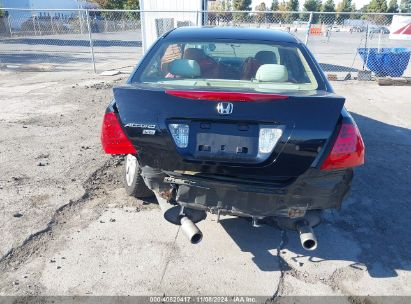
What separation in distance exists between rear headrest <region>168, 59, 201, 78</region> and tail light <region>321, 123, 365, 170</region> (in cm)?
140

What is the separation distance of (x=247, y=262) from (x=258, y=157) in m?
1.03

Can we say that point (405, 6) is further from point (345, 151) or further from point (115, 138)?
point (115, 138)

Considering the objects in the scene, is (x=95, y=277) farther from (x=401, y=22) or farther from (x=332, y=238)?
(x=401, y=22)

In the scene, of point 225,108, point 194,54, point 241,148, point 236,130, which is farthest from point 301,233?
point 194,54

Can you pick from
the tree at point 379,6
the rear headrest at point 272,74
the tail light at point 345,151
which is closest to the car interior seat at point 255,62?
the rear headrest at point 272,74

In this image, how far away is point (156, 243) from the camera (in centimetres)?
320

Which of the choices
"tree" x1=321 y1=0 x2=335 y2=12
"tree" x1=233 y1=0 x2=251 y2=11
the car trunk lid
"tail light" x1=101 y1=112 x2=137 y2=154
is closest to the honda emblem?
the car trunk lid

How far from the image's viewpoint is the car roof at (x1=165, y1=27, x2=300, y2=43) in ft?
11.7

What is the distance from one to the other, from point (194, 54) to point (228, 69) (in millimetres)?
421

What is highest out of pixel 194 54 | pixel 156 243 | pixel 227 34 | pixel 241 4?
pixel 227 34

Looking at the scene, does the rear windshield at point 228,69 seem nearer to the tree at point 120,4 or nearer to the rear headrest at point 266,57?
the rear headrest at point 266,57

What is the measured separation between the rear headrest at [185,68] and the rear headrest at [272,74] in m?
0.55

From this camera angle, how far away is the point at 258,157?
244cm

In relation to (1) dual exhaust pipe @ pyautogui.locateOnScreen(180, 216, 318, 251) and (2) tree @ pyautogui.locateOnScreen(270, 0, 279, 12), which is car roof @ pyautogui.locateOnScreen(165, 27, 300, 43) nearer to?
(1) dual exhaust pipe @ pyautogui.locateOnScreen(180, 216, 318, 251)
